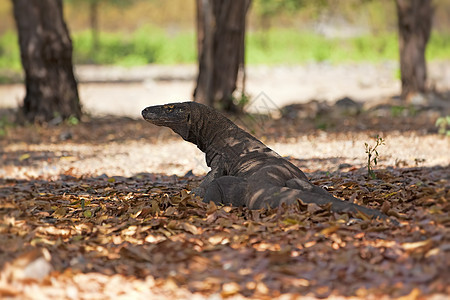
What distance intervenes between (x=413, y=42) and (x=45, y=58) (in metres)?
7.33

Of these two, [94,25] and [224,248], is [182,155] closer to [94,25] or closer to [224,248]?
[224,248]

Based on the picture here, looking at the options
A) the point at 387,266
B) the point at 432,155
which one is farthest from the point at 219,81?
the point at 387,266

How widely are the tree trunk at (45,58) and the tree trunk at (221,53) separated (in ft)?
7.65

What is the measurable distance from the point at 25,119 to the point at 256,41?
25.3 meters

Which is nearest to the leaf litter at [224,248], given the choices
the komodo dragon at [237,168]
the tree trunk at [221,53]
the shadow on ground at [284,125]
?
the komodo dragon at [237,168]

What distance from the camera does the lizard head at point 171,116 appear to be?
5262 millimetres

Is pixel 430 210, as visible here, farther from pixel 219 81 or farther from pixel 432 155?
pixel 219 81

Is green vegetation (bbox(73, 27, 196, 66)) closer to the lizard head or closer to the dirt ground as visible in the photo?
the dirt ground

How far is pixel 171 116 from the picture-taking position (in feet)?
17.5

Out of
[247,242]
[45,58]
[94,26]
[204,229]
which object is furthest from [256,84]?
[247,242]

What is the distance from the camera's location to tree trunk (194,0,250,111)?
1131 cm

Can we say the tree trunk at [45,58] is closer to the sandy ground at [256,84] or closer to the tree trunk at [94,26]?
the sandy ground at [256,84]

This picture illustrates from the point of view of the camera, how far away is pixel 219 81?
465 inches

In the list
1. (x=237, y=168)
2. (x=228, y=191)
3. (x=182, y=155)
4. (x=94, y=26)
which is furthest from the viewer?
(x=94, y=26)
